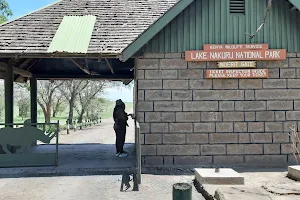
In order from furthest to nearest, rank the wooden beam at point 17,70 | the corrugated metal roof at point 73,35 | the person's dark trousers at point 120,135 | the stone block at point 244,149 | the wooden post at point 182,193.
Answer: the person's dark trousers at point 120,135 < the wooden beam at point 17,70 < the stone block at point 244,149 < the corrugated metal roof at point 73,35 < the wooden post at point 182,193

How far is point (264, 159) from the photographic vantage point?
9.01 meters

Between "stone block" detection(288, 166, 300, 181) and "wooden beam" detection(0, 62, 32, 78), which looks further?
"wooden beam" detection(0, 62, 32, 78)

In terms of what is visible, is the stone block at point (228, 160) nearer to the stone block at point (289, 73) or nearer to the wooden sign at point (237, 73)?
the wooden sign at point (237, 73)

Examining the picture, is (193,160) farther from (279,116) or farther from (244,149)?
(279,116)

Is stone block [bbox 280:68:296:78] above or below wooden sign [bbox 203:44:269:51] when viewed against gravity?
below

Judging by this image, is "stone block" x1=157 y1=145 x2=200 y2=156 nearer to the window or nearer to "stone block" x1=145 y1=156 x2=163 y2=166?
"stone block" x1=145 y1=156 x2=163 y2=166

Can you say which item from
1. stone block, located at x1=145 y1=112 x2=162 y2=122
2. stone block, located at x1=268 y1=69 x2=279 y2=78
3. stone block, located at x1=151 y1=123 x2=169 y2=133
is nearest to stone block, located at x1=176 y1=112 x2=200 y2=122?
Answer: stone block, located at x1=151 y1=123 x2=169 y2=133

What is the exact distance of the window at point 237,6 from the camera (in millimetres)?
9164

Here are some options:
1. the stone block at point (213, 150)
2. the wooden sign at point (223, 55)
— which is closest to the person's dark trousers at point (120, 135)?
the stone block at point (213, 150)

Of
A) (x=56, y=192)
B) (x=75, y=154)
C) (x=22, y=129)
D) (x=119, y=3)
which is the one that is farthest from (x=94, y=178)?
(x=119, y=3)

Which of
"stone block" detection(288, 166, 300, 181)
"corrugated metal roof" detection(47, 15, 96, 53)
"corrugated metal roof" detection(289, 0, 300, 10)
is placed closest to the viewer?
"stone block" detection(288, 166, 300, 181)

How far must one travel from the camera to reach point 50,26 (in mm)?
10289

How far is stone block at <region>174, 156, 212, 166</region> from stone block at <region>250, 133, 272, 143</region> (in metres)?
1.32

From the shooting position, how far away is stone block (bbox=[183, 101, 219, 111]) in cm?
897
